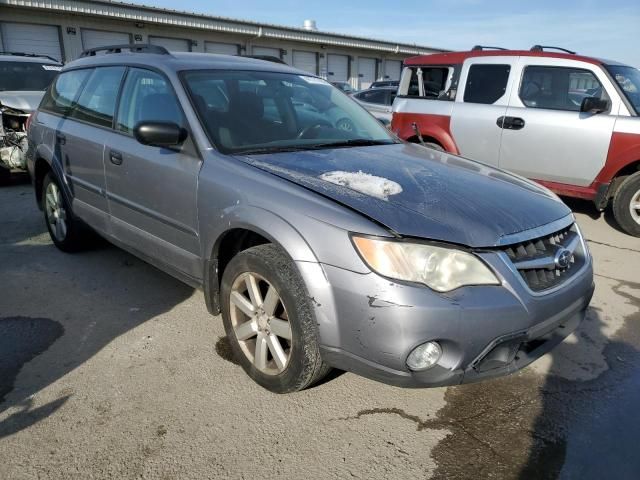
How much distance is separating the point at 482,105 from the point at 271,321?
4787 mm

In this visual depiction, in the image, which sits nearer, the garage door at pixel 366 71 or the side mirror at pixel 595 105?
the side mirror at pixel 595 105

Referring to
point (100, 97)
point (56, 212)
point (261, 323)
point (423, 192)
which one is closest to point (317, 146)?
point (423, 192)

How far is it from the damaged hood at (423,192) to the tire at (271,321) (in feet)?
1.36

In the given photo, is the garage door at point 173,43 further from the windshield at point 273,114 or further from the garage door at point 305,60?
the windshield at point 273,114

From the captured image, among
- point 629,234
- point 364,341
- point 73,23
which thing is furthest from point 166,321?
point 73,23

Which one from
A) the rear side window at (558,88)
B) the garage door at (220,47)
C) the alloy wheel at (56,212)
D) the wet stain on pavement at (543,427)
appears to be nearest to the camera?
the wet stain on pavement at (543,427)

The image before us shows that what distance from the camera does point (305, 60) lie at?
24625mm

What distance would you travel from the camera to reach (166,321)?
3322 millimetres

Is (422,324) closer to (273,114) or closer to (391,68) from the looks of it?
(273,114)

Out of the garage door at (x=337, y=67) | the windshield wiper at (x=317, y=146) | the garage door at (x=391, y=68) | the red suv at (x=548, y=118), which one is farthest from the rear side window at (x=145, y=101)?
the garage door at (x=391, y=68)

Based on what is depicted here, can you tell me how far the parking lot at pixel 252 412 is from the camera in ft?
6.92

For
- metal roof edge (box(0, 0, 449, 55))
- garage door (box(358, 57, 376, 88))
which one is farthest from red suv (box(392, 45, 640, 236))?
garage door (box(358, 57, 376, 88))

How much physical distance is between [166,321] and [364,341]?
173cm

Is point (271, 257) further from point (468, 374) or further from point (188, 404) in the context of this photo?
point (468, 374)
